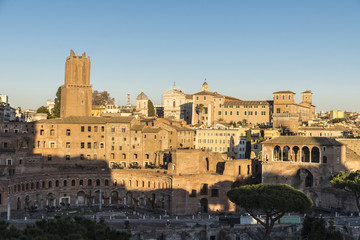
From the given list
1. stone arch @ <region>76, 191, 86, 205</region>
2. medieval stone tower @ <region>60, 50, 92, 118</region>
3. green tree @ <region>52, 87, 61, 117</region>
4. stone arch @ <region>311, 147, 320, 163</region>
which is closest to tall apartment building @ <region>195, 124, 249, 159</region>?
medieval stone tower @ <region>60, 50, 92, 118</region>

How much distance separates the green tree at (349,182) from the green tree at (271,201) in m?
9.34

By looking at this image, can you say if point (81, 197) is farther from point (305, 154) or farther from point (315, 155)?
point (315, 155)

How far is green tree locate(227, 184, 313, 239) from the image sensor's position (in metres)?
50.1

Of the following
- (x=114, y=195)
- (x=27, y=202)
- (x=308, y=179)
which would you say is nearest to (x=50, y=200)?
(x=27, y=202)

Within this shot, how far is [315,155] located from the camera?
2778 inches

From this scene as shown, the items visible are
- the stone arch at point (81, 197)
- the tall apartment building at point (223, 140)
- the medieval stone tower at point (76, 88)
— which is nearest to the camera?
the stone arch at point (81, 197)

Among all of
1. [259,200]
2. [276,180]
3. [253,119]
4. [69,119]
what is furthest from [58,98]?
[259,200]

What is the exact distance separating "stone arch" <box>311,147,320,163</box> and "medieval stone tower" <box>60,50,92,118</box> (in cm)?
4264

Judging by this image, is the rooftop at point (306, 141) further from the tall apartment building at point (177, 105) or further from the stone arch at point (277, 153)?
the tall apartment building at point (177, 105)

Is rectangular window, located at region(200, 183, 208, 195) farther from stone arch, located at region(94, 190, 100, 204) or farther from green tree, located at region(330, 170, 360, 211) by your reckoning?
stone arch, located at region(94, 190, 100, 204)

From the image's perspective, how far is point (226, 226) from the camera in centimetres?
5603

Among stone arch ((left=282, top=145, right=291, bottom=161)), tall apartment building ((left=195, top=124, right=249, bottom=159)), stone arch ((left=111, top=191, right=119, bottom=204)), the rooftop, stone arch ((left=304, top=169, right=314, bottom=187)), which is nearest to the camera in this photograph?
the rooftop

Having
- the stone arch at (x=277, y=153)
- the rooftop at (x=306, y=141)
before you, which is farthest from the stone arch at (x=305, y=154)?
the stone arch at (x=277, y=153)

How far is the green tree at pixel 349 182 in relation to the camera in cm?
5836
